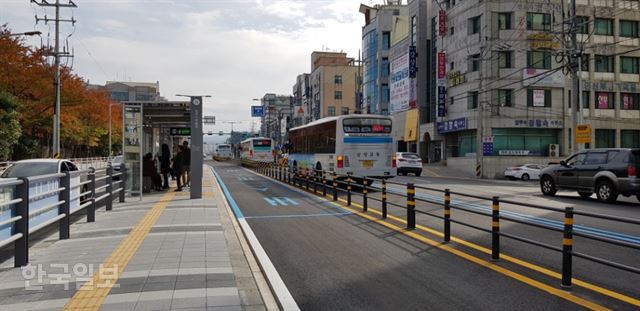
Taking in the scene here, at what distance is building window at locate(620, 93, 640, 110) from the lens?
161 feet

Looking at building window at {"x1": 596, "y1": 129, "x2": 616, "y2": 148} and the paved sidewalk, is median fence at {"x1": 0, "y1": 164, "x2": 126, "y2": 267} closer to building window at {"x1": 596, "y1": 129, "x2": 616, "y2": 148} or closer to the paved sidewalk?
the paved sidewalk

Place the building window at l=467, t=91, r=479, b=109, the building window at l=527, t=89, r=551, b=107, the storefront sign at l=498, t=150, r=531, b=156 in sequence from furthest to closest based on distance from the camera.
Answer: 1. the building window at l=467, t=91, r=479, b=109
2. the building window at l=527, t=89, r=551, b=107
3. the storefront sign at l=498, t=150, r=531, b=156

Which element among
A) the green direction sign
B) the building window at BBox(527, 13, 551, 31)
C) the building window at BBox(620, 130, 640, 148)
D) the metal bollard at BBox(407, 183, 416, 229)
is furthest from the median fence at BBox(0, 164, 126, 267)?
the building window at BBox(620, 130, 640, 148)

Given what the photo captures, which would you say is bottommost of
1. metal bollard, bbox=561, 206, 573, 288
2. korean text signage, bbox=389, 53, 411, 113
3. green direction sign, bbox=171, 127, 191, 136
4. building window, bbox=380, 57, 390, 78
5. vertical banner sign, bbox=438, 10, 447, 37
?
metal bollard, bbox=561, 206, 573, 288

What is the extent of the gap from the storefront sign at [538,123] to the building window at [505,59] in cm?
497

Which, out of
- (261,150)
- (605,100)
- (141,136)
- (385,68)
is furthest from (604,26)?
(141,136)

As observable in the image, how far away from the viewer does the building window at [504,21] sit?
46.2 metres

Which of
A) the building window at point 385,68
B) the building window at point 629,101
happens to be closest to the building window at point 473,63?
the building window at point 629,101

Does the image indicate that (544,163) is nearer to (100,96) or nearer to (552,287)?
(552,287)

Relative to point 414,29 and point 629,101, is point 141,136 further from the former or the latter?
point 629,101

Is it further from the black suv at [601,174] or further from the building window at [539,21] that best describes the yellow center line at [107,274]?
the building window at [539,21]

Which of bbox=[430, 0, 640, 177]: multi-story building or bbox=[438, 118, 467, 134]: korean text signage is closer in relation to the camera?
bbox=[430, 0, 640, 177]: multi-story building

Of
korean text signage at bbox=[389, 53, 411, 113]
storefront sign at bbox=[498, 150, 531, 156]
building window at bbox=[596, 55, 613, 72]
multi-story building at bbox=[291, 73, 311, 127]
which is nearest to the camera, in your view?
storefront sign at bbox=[498, 150, 531, 156]

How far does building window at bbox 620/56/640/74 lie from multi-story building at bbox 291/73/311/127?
209 ft
